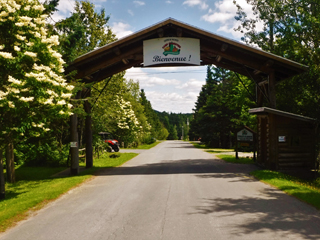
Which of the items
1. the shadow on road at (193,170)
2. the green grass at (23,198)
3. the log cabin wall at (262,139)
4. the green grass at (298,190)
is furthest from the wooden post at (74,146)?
A: the log cabin wall at (262,139)

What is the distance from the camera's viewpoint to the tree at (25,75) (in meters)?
8.64

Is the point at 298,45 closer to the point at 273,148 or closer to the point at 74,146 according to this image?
the point at 273,148

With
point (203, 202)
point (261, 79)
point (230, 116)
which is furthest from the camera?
point (230, 116)

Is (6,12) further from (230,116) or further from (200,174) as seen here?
(230,116)

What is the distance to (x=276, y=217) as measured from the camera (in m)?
7.04

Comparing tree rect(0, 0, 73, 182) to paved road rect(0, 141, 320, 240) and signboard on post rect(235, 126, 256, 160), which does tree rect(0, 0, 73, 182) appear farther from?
signboard on post rect(235, 126, 256, 160)

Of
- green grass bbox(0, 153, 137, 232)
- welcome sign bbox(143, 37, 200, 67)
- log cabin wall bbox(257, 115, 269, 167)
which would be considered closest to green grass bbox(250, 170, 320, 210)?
log cabin wall bbox(257, 115, 269, 167)

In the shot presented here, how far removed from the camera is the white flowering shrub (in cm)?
865

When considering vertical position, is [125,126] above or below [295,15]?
below

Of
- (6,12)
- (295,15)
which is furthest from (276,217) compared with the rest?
(295,15)

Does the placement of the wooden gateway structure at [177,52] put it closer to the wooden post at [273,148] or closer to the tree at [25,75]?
the wooden post at [273,148]

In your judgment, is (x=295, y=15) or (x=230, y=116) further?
(x=230, y=116)

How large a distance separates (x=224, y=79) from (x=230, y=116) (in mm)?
7726

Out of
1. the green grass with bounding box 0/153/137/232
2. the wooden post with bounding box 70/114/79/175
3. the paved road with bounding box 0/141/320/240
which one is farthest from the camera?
the wooden post with bounding box 70/114/79/175
